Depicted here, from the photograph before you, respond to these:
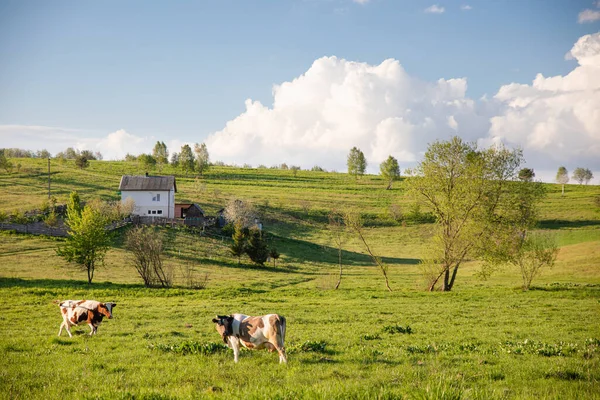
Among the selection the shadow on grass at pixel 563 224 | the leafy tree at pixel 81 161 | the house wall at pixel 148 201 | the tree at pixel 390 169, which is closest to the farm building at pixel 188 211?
the house wall at pixel 148 201

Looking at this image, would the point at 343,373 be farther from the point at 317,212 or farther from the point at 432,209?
the point at 317,212

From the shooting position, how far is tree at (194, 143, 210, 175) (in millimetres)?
137625

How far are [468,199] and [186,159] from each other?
111235 mm

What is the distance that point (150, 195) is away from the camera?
8025 centimetres

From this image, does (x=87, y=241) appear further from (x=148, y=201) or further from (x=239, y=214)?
(x=148, y=201)

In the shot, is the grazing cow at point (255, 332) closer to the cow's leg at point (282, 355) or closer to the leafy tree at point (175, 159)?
the cow's leg at point (282, 355)

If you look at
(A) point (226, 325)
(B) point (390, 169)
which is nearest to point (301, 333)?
(A) point (226, 325)

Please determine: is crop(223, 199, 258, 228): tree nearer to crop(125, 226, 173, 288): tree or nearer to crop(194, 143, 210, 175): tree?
crop(125, 226, 173, 288): tree

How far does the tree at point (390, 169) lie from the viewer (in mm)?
139000

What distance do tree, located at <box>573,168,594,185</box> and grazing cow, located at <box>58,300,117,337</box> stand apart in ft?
681

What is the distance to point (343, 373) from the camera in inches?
345

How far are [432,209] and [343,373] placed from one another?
1224 inches

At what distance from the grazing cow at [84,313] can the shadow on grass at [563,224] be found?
311 feet

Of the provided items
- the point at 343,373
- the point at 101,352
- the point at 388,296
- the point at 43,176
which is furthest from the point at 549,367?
the point at 43,176
